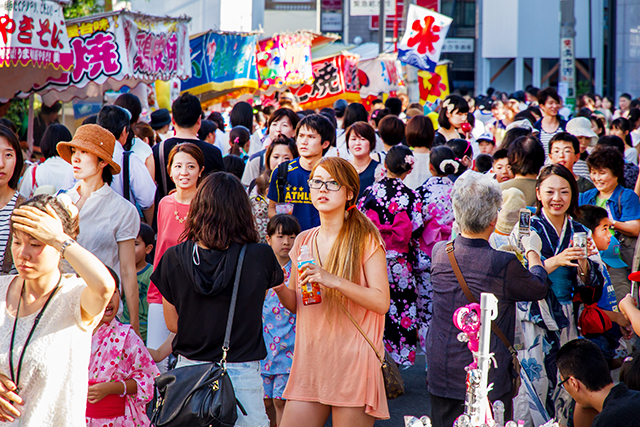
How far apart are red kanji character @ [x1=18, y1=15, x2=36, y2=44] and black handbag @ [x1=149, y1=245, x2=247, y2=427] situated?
17.5 feet

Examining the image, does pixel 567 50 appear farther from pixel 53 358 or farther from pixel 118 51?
pixel 53 358

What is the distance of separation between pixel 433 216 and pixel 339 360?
105 inches

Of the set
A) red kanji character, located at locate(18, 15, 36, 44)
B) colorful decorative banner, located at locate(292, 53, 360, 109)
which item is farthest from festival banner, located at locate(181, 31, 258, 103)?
red kanji character, located at locate(18, 15, 36, 44)

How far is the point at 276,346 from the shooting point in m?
4.25

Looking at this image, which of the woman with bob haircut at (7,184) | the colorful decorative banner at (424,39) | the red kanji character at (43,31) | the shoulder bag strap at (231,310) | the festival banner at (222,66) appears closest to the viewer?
the shoulder bag strap at (231,310)

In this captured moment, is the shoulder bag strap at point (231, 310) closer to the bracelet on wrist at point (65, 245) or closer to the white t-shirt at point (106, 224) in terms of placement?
the bracelet on wrist at point (65, 245)

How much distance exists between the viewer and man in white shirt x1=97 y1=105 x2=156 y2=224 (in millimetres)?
4906

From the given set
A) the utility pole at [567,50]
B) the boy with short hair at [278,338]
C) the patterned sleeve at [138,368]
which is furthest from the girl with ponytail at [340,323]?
the utility pole at [567,50]

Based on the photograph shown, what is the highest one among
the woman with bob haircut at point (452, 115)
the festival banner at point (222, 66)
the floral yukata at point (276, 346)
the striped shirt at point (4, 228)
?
the festival banner at point (222, 66)

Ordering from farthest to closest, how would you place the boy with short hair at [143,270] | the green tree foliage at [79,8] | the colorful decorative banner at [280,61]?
the colorful decorative banner at [280,61], the green tree foliage at [79,8], the boy with short hair at [143,270]

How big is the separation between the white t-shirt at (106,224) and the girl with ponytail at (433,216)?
97.3 inches

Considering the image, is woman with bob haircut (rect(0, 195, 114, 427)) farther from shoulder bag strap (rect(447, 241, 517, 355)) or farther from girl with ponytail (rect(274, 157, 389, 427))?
shoulder bag strap (rect(447, 241, 517, 355))

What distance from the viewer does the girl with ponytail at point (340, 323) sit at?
9.84 ft

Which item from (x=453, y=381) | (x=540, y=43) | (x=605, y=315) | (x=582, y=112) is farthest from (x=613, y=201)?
(x=540, y=43)
